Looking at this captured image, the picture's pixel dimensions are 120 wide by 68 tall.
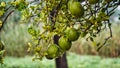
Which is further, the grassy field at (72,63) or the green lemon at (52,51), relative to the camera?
the grassy field at (72,63)

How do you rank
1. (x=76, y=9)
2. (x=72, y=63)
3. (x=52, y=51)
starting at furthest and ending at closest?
(x=72, y=63) → (x=52, y=51) → (x=76, y=9)

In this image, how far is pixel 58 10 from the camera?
1603 millimetres

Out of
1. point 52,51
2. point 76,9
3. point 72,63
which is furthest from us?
point 72,63

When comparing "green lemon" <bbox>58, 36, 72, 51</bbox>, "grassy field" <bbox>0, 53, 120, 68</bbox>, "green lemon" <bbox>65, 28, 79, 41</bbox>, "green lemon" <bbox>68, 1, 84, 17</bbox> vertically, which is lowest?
"grassy field" <bbox>0, 53, 120, 68</bbox>

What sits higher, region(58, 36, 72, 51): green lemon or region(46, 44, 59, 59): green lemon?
region(58, 36, 72, 51): green lemon

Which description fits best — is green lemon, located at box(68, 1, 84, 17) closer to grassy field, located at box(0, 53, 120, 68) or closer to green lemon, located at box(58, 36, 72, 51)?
green lemon, located at box(58, 36, 72, 51)

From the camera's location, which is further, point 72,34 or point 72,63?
point 72,63

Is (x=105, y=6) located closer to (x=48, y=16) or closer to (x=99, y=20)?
(x=99, y=20)

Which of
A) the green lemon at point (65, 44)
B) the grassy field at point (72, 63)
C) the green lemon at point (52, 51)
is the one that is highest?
the green lemon at point (65, 44)

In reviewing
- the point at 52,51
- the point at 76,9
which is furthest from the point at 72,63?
the point at 76,9

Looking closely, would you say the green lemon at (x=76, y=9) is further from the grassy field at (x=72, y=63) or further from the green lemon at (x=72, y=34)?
the grassy field at (x=72, y=63)

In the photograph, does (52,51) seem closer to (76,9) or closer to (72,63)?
(76,9)

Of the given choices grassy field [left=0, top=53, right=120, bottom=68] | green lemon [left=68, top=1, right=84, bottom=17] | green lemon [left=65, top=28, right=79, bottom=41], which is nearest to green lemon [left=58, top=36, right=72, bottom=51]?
green lemon [left=65, top=28, right=79, bottom=41]

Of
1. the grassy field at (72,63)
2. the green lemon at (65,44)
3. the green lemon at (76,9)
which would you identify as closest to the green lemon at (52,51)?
the green lemon at (65,44)
